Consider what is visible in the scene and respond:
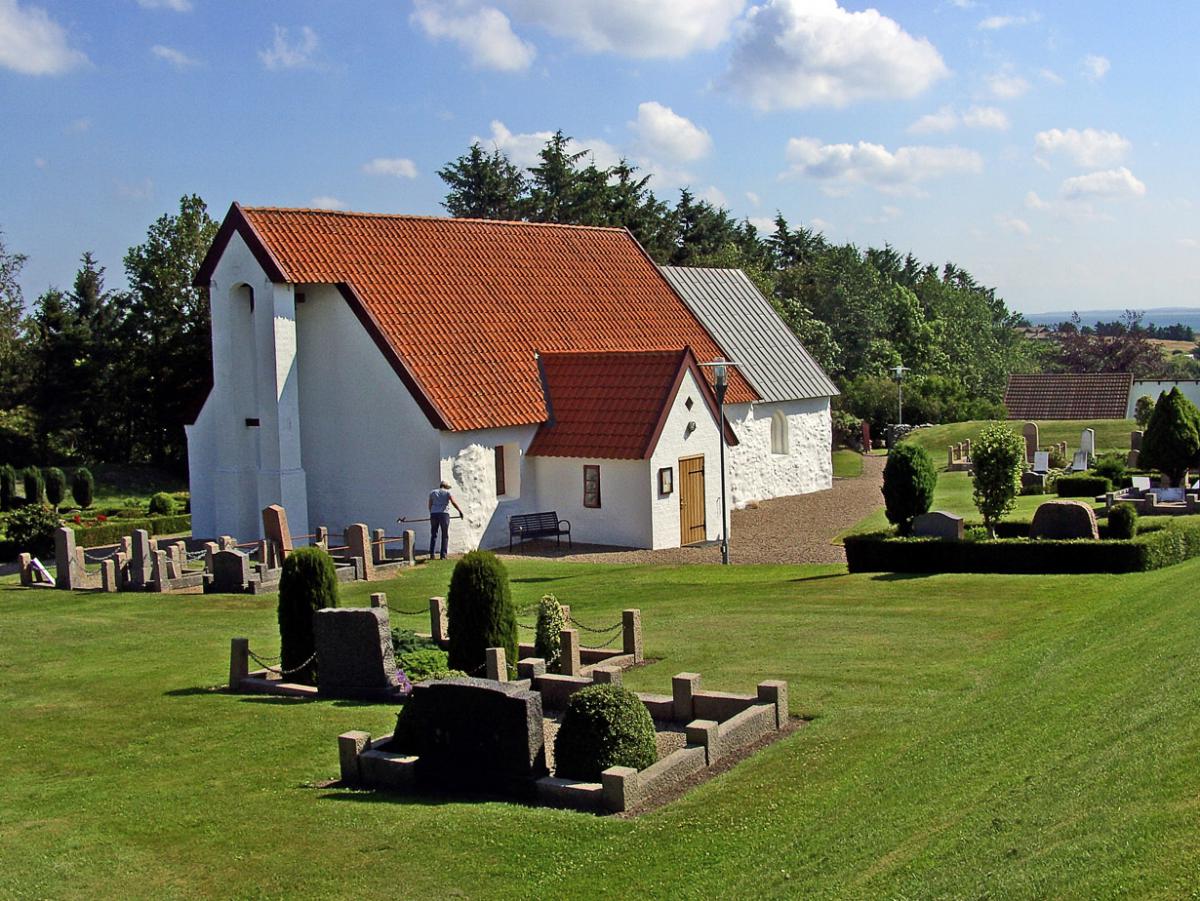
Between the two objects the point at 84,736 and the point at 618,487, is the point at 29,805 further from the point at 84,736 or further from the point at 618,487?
the point at 618,487

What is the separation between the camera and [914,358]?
82125mm

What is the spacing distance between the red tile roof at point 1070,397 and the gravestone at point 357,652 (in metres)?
49.9

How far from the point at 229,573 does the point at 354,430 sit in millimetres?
6976

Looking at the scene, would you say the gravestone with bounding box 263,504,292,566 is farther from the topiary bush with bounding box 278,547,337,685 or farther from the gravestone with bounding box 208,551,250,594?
the topiary bush with bounding box 278,547,337,685

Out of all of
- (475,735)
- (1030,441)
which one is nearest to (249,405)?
(475,735)

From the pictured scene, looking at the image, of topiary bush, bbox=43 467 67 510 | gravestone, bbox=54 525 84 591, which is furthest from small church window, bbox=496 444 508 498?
topiary bush, bbox=43 467 67 510

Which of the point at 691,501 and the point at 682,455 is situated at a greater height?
the point at 682,455

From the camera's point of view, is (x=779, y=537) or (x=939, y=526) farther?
(x=779, y=537)

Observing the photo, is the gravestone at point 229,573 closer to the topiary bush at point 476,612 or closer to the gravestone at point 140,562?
the gravestone at point 140,562

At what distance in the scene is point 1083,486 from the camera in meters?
31.8

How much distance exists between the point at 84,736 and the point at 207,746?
162 cm

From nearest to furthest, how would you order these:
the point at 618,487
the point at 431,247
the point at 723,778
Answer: the point at 723,778 → the point at 618,487 → the point at 431,247

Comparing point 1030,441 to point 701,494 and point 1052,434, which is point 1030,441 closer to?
point 1052,434

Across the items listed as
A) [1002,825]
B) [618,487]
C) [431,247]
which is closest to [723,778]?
[1002,825]
